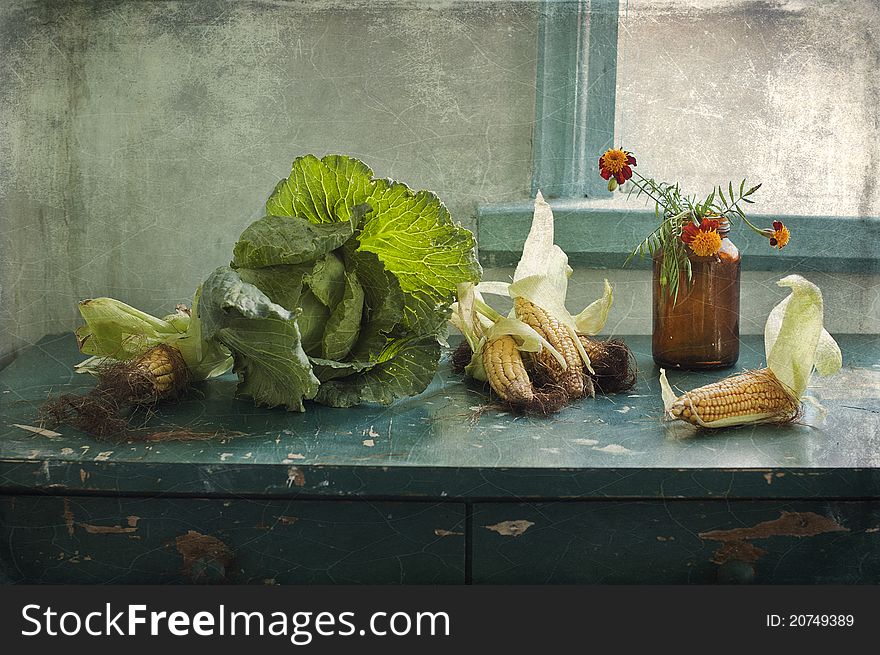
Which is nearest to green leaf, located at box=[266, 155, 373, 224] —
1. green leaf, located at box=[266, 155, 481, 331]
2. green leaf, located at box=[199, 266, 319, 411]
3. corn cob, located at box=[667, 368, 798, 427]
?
green leaf, located at box=[266, 155, 481, 331]

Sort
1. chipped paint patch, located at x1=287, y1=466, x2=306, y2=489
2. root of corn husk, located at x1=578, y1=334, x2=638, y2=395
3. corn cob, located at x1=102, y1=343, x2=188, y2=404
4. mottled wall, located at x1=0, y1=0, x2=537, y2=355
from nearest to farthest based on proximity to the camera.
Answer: chipped paint patch, located at x1=287, y1=466, x2=306, y2=489 < corn cob, located at x1=102, y1=343, x2=188, y2=404 < root of corn husk, located at x1=578, y1=334, x2=638, y2=395 < mottled wall, located at x1=0, y1=0, x2=537, y2=355

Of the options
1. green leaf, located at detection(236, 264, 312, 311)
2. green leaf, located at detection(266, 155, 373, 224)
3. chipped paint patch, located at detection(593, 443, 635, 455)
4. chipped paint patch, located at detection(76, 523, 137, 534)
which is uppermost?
green leaf, located at detection(266, 155, 373, 224)

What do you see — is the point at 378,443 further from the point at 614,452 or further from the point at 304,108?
the point at 304,108

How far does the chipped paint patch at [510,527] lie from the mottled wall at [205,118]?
0.48 m

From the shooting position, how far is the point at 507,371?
82 centimetres

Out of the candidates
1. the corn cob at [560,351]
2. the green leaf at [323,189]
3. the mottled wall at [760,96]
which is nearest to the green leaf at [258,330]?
the green leaf at [323,189]

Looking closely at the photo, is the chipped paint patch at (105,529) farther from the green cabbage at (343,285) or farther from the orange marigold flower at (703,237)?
the orange marigold flower at (703,237)

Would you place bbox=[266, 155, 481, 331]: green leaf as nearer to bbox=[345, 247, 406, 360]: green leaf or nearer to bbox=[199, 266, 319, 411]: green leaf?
bbox=[345, 247, 406, 360]: green leaf

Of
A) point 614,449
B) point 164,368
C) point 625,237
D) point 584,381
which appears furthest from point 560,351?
point 164,368

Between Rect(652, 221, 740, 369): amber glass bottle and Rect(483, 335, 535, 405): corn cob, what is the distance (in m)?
0.19

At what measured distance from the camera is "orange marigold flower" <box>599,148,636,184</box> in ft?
3.08

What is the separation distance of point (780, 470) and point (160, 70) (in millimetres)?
789

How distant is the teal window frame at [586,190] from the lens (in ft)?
3.38

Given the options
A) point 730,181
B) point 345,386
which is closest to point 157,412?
point 345,386
